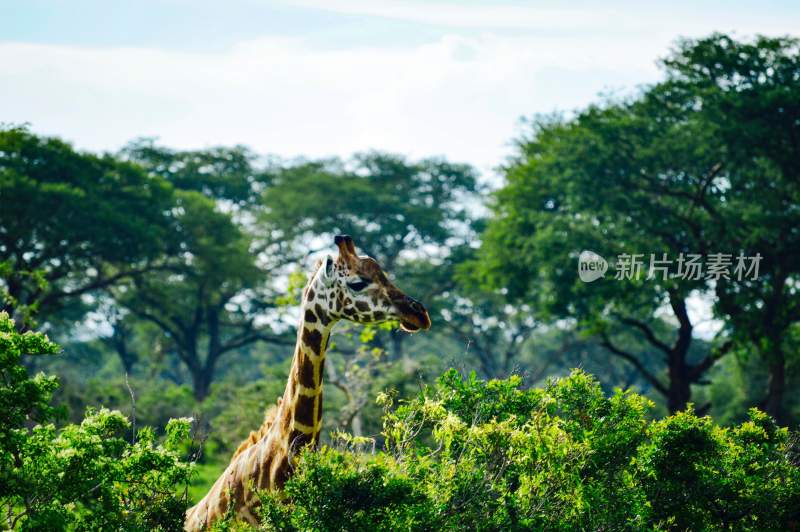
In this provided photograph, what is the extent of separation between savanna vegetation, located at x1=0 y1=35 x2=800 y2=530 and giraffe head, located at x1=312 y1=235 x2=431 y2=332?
0.58m

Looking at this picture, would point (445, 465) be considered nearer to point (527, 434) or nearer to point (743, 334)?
point (527, 434)

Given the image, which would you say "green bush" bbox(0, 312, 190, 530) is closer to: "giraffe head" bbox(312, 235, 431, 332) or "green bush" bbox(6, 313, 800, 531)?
"green bush" bbox(6, 313, 800, 531)

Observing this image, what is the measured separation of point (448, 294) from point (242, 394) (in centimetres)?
2057

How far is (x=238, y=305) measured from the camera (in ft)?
140

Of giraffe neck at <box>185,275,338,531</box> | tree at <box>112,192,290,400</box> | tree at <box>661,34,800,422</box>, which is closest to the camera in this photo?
giraffe neck at <box>185,275,338,531</box>

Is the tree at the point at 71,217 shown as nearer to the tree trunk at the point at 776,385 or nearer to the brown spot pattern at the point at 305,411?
the tree trunk at the point at 776,385

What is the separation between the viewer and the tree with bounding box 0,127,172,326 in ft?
97.9

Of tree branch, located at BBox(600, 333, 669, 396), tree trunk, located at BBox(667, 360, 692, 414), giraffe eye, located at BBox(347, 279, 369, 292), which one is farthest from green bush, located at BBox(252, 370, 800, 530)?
tree branch, located at BBox(600, 333, 669, 396)

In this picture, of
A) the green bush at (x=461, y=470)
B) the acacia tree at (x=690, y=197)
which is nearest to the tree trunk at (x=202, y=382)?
the acacia tree at (x=690, y=197)

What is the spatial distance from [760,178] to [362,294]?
19990 millimetres

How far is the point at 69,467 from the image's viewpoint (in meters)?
6.54

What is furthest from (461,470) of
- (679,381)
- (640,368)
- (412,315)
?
(640,368)

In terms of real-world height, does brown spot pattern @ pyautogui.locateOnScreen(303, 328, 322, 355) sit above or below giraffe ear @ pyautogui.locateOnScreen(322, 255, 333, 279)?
below

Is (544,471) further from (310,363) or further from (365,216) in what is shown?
(365,216)
